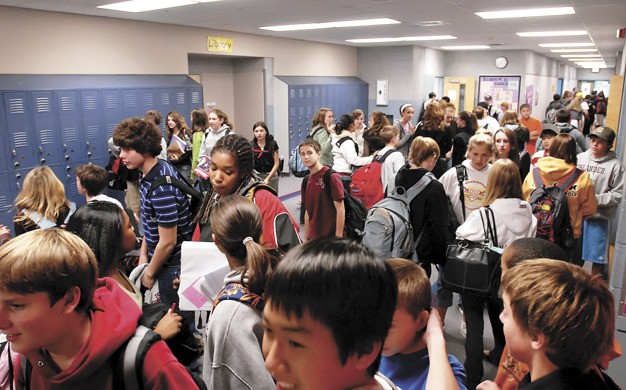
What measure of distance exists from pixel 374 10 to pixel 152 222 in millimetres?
5093

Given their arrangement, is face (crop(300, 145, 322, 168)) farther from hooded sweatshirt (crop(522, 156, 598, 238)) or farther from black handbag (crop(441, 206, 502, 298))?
hooded sweatshirt (crop(522, 156, 598, 238))

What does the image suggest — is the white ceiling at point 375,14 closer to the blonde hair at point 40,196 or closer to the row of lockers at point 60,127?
the row of lockers at point 60,127

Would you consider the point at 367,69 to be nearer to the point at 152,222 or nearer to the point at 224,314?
the point at 152,222

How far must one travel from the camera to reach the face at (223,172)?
99.0 inches

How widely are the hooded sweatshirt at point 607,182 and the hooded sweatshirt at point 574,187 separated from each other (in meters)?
0.27

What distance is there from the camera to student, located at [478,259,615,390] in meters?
1.24

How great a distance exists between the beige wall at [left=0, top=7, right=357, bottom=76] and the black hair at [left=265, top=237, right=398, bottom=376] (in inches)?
261

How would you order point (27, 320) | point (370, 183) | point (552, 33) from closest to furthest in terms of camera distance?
1. point (27, 320)
2. point (370, 183)
3. point (552, 33)

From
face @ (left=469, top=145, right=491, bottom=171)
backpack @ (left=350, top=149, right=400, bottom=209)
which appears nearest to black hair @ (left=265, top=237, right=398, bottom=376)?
face @ (left=469, top=145, right=491, bottom=171)

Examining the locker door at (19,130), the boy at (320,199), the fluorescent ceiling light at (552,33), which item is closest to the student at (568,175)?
the boy at (320,199)

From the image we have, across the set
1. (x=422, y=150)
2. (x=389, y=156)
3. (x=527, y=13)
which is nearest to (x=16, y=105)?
(x=389, y=156)

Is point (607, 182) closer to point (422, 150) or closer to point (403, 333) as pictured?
point (422, 150)

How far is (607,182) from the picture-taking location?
161 inches

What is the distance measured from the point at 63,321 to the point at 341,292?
876 millimetres
